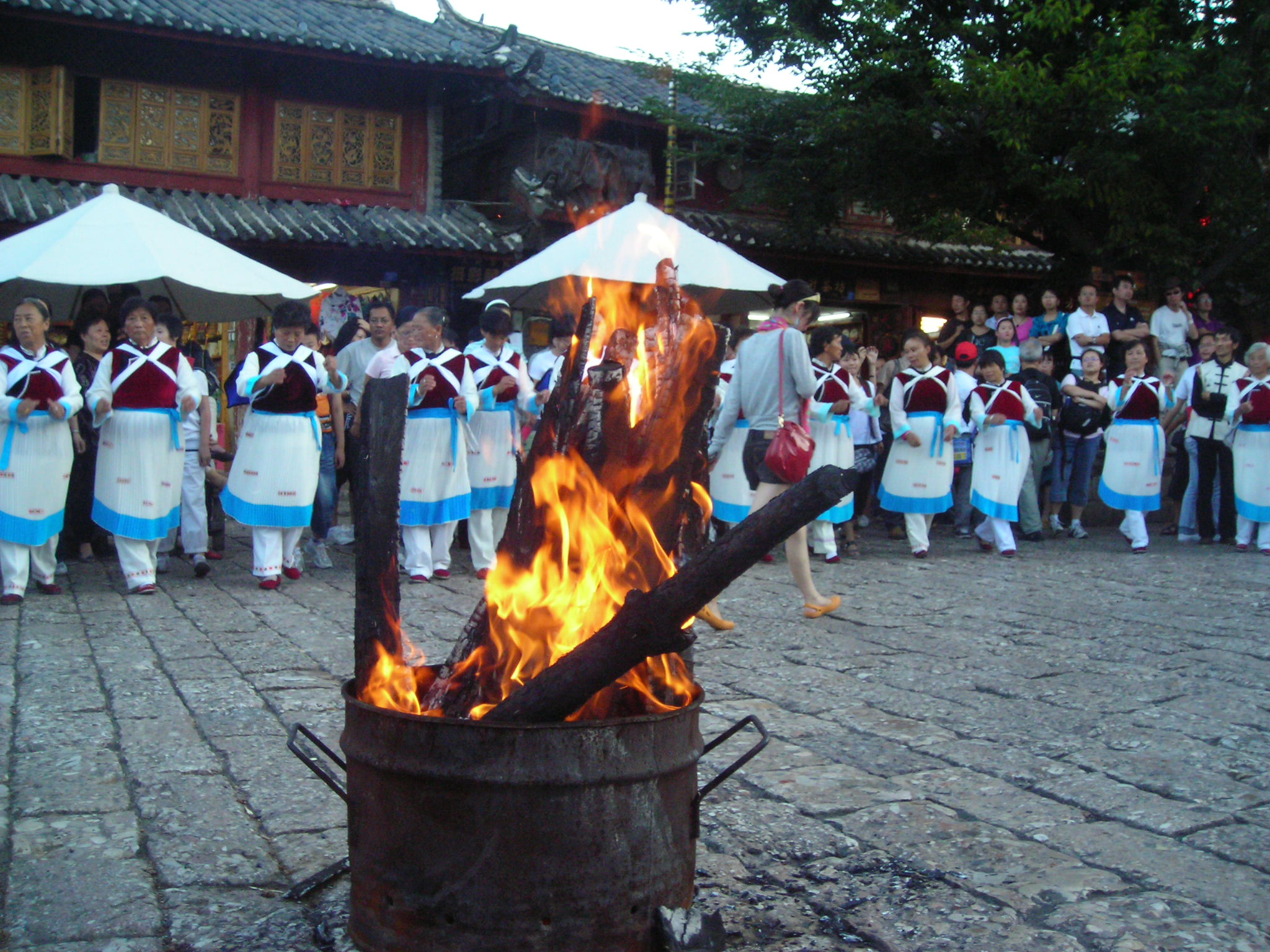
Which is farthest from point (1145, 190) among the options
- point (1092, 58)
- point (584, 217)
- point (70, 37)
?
point (70, 37)

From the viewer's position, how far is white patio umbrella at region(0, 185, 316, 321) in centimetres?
790

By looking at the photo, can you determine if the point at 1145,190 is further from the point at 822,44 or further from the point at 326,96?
the point at 326,96

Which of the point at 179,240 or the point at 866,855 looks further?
the point at 179,240

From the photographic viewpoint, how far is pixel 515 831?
232cm

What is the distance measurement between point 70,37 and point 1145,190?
1298 cm

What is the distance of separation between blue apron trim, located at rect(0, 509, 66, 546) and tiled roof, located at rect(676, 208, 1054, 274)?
35.8 feet

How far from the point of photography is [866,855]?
10.7 feet

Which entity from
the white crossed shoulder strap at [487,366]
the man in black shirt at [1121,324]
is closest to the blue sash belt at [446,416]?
the white crossed shoulder strap at [487,366]

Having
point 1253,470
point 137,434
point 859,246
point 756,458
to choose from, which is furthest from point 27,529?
point 859,246

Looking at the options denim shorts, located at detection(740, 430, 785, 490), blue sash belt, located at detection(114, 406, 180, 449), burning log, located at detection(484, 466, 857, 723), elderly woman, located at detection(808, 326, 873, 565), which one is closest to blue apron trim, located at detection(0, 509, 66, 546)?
blue sash belt, located at detection(114, 406, 180, 449)

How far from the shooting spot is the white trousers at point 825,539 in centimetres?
968

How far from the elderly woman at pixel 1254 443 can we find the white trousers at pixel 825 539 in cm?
405

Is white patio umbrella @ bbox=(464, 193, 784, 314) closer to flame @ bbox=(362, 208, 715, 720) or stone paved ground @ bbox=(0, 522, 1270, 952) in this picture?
stone paved ground @ bbox=(0, 522, 1270, 952)

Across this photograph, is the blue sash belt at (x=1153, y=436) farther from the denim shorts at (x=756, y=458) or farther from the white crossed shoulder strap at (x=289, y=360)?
the white crossed shoulder strap at (x=289, y=360)
